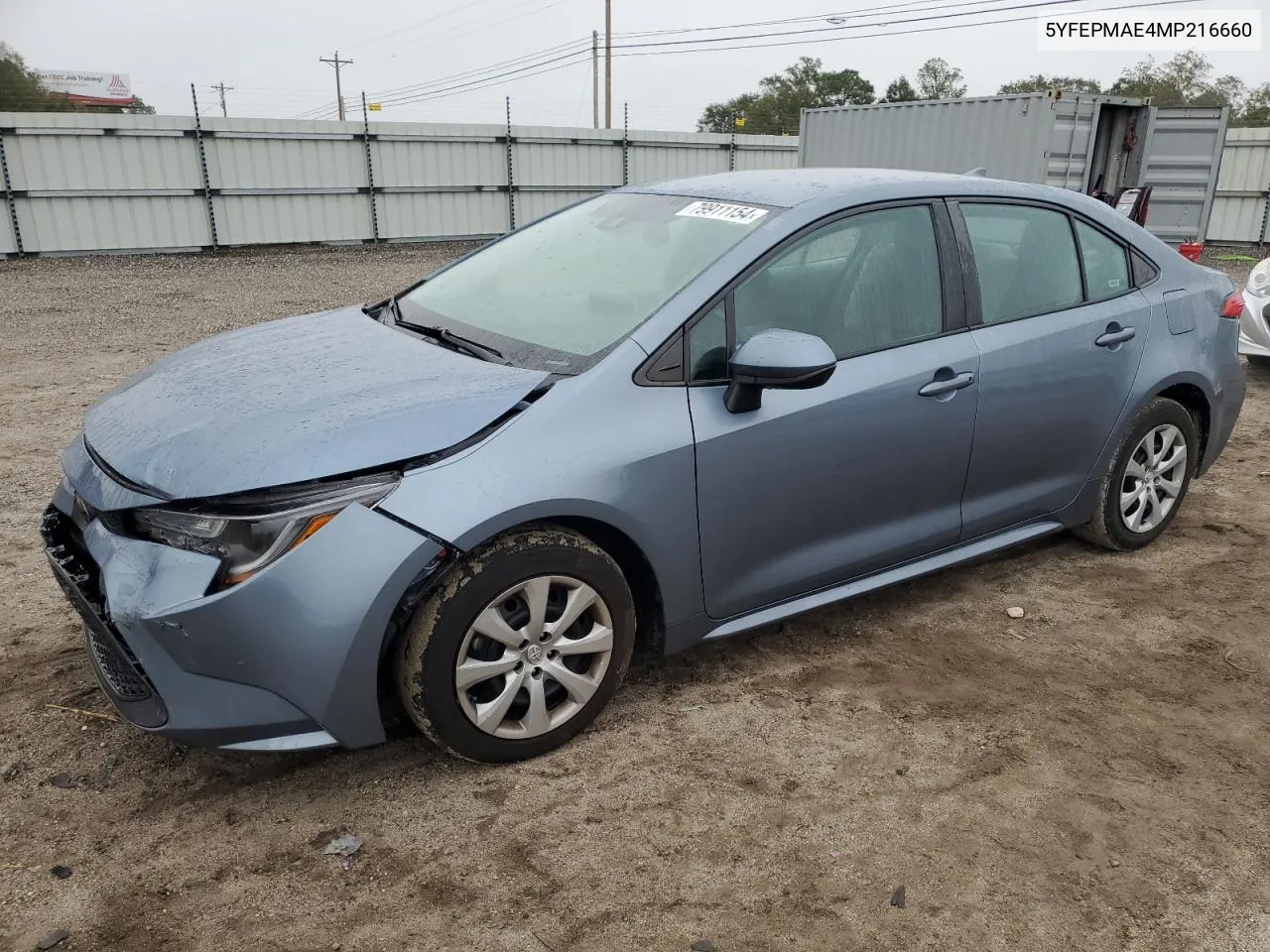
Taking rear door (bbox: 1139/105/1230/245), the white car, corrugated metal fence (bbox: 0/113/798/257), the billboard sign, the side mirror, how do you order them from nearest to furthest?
the side mirror
the white car
rear door (bbox: 1139/105/1230/245)
corrugated metal fence (bbox: 0/113/798/257)
the billboard sign

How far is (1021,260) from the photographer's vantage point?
3.83m

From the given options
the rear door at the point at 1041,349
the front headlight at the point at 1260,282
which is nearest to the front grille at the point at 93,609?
the rear door at the point at 1041,349

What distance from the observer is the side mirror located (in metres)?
2.81

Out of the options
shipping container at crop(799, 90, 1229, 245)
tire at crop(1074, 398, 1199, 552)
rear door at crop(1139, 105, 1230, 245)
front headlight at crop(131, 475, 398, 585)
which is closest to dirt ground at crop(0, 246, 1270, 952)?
tire at crop(1074, 398, 1199, 552)

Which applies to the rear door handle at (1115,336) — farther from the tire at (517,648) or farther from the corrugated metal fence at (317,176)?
the corrugated metal fence at (317,176)

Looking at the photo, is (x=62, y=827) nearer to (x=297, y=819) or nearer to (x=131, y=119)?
(x=297, y=819)

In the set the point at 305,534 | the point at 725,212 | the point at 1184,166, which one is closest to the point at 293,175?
the point at 1184,166

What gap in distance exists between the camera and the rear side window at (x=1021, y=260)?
3.69m

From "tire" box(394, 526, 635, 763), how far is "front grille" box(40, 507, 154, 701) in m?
0.65

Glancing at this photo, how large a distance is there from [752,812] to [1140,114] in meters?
13.8

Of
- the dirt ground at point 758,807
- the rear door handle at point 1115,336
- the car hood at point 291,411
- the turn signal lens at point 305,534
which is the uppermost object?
the car hood at point 291,411

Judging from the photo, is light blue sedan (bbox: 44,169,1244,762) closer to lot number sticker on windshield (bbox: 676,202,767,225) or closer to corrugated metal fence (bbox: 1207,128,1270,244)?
lot number sticker on windshield (bbox: 676,202,767,225)

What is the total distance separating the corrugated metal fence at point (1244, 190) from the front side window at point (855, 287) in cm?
1824

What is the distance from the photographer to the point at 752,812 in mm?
2703
